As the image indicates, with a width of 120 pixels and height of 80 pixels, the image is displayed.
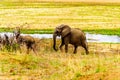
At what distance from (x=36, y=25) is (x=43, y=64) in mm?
23653

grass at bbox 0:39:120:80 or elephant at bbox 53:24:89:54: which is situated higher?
grass at bbox 0:39:120:80

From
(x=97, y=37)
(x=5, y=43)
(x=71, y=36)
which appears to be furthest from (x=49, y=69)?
(x=97, y=37)

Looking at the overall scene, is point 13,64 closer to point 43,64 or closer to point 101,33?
point 43,64

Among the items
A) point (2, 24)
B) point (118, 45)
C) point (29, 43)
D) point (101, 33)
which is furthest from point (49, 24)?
point (29, 43)

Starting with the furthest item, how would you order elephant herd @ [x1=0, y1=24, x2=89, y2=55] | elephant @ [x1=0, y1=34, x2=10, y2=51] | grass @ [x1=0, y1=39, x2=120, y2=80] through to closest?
elephant herd @ [x1=0, y1=24, x2=89, y2=55], elephant @ [x1=0, y1=34, x2=10, y2=51], grass @ [x1=0, y1=39, x2=120, y2=80]

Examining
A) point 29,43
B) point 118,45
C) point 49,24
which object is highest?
point 29,43

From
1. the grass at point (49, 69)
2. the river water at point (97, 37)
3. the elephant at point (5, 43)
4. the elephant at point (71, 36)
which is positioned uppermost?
the grass at point (49, 69)

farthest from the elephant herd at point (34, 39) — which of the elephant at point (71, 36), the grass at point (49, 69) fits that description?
the grass at point (49, 69)

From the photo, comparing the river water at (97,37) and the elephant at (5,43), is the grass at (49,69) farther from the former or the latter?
the river water at (97,37)

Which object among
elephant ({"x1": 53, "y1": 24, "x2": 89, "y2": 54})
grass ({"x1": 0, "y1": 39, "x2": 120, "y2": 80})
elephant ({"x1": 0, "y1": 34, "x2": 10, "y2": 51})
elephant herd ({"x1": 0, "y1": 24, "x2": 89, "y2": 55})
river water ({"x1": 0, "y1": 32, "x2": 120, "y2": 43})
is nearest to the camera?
grass ({"x1": 0, "y1": 39, "x2": 120, "y2": 80})

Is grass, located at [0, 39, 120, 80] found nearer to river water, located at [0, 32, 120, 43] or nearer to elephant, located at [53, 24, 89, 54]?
elephant, located at [53, 24, 89, 54]

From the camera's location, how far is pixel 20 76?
12008 mm

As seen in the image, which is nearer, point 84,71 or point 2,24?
point 84,71

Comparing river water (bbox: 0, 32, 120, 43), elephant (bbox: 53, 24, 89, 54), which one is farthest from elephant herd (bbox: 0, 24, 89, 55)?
river water (bbox: 0, 32, 120, 43)
